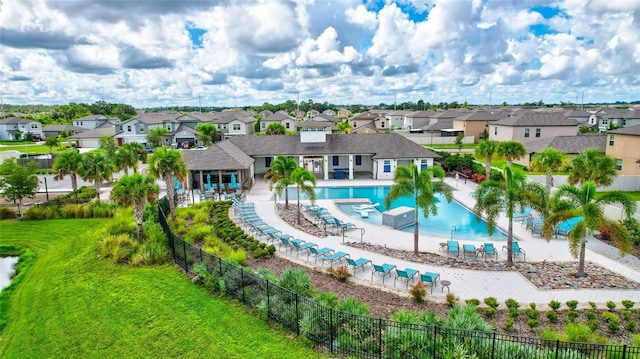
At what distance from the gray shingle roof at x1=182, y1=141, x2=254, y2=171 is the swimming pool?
5047 millimetres

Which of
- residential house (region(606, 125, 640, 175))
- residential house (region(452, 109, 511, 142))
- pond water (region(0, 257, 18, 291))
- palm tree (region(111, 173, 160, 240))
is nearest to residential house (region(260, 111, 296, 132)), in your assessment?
residential house (region(452, 109, 511, 142))

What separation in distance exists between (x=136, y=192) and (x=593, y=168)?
24834 millimetres

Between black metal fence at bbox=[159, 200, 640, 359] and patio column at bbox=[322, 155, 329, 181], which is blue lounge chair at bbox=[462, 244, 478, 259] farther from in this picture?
patio column at bbox=[322, 155, 329, 181]

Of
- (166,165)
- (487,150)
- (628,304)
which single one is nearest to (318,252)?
(166,165)

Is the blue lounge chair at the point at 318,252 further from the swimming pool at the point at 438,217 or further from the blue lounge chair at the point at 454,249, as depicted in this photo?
the swimming pool at the point at 438,217

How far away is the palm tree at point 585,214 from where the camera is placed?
1418 centimetres

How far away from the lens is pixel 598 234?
21.0 metres

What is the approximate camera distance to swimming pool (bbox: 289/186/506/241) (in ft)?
73.9

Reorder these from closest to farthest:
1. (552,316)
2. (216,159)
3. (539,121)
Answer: (552,316) → (216,159) → (539,121)

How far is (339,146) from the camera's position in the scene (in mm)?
39281

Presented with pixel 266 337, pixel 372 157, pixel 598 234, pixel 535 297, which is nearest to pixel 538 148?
pixel 372 157

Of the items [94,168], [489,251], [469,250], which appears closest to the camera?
[489,251]

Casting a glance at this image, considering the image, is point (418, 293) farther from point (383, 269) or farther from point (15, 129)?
point (15, 129)

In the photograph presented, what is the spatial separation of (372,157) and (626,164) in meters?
20.7
